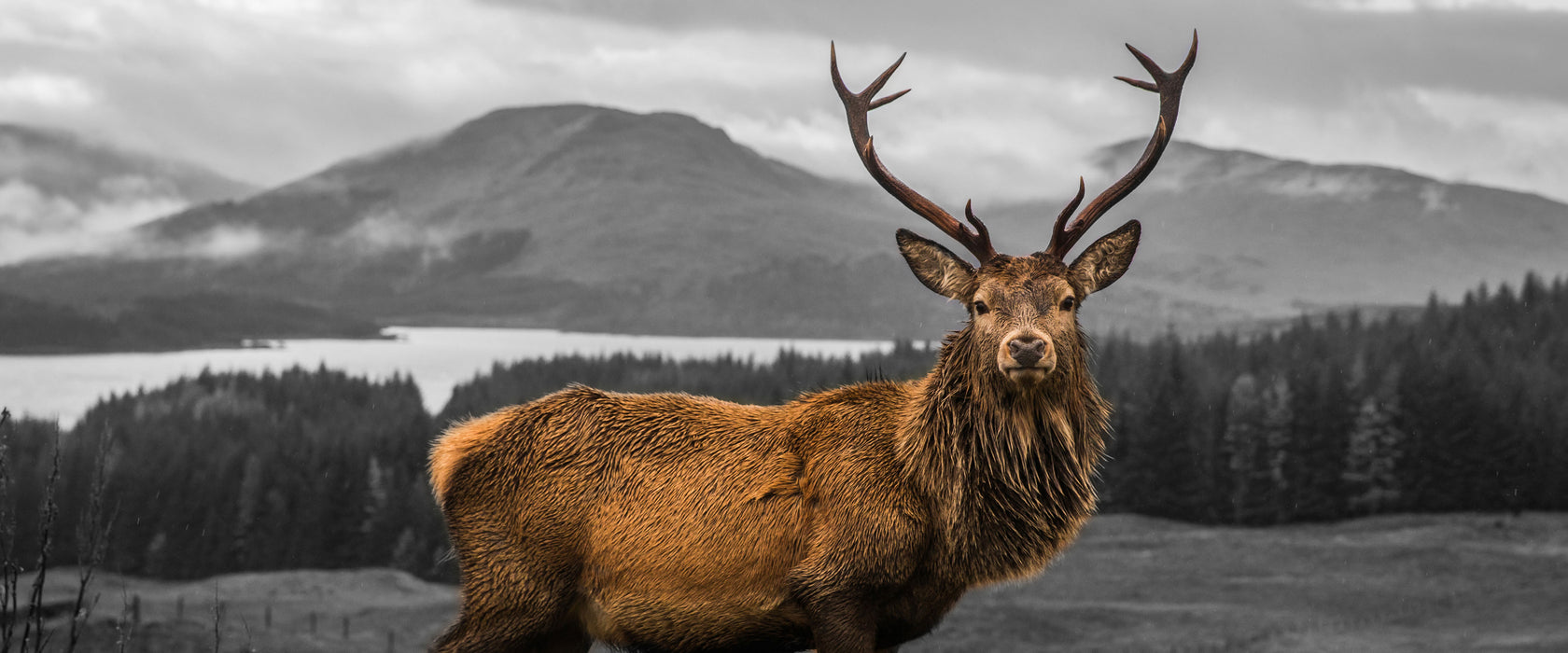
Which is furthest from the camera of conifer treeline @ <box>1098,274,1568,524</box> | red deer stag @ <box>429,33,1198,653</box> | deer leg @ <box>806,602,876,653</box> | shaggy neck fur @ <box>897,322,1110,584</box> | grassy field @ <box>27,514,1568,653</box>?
conifer treeline @ <box>1098,274,1568,524</box>

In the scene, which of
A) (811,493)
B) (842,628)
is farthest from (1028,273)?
(842,628)

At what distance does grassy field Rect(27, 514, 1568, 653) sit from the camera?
9425 centimetres

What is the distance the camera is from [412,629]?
111 meters

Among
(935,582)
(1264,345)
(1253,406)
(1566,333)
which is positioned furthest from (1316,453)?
(935,582)

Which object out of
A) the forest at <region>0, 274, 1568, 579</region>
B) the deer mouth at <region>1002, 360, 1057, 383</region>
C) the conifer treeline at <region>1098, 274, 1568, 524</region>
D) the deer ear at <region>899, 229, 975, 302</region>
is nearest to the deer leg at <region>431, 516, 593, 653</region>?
the deer ear at <region>899, 229, 975, 302</region>

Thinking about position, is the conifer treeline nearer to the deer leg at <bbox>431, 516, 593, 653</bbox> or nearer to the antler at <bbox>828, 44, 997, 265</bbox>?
the antler at <bbox>828, 44, 997, 265</bbox>

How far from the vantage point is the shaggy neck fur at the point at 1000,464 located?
8961 millimetres

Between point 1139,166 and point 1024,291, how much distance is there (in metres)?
1.79

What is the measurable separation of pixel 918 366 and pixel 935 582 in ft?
550

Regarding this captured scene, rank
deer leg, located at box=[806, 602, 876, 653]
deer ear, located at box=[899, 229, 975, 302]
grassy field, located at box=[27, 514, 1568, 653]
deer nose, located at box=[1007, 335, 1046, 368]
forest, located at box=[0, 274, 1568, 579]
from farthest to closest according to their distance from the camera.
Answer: forest, located at box=[0, 274, 1568, 579] < grassy field, located at box=[27, 514, 1568, 653] < deer ear, located at box=[899, 229, 975, 302] < deer leg, located at box=[806, 602, 876, 653] < deer nose, located at box=[1007, 335, 1046, 368]

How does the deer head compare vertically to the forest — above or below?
above

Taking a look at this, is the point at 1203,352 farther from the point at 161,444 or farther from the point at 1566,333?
the point at 161,444

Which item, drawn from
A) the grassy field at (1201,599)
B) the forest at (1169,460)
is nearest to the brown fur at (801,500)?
the grassy field at (1201,599)

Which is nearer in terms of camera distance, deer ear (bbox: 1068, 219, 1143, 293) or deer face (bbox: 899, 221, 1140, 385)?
deer face (bbox: 899, 221, 1140, 385)
